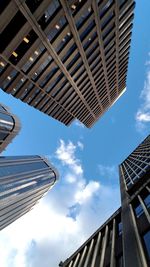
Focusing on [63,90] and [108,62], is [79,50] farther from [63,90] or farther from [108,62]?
[108,62]

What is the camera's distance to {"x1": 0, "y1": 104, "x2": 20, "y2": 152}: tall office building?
3342 inches

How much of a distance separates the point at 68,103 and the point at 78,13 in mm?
33373

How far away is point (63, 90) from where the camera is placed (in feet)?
187

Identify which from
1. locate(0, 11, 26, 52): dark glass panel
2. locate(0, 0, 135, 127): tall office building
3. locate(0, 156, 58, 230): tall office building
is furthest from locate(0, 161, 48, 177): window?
locate(0, 11, 26, 52): dark glass panel

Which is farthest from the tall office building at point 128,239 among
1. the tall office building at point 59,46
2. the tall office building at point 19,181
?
the tall office building at point 19,181

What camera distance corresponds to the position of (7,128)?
87625 millimetres

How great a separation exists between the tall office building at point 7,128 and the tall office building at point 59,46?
23.6 m

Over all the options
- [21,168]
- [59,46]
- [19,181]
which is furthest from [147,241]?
[21,168]

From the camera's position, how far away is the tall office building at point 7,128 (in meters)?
84.9

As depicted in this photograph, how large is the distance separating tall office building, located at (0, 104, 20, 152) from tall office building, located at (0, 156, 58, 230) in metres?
10.8

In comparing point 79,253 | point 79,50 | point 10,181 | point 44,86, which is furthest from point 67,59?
point 10,181

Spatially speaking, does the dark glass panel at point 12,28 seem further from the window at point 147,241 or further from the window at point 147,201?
the window at point 147,241

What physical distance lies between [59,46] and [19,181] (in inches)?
2812

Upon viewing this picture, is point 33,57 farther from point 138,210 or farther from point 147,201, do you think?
point 138,210
